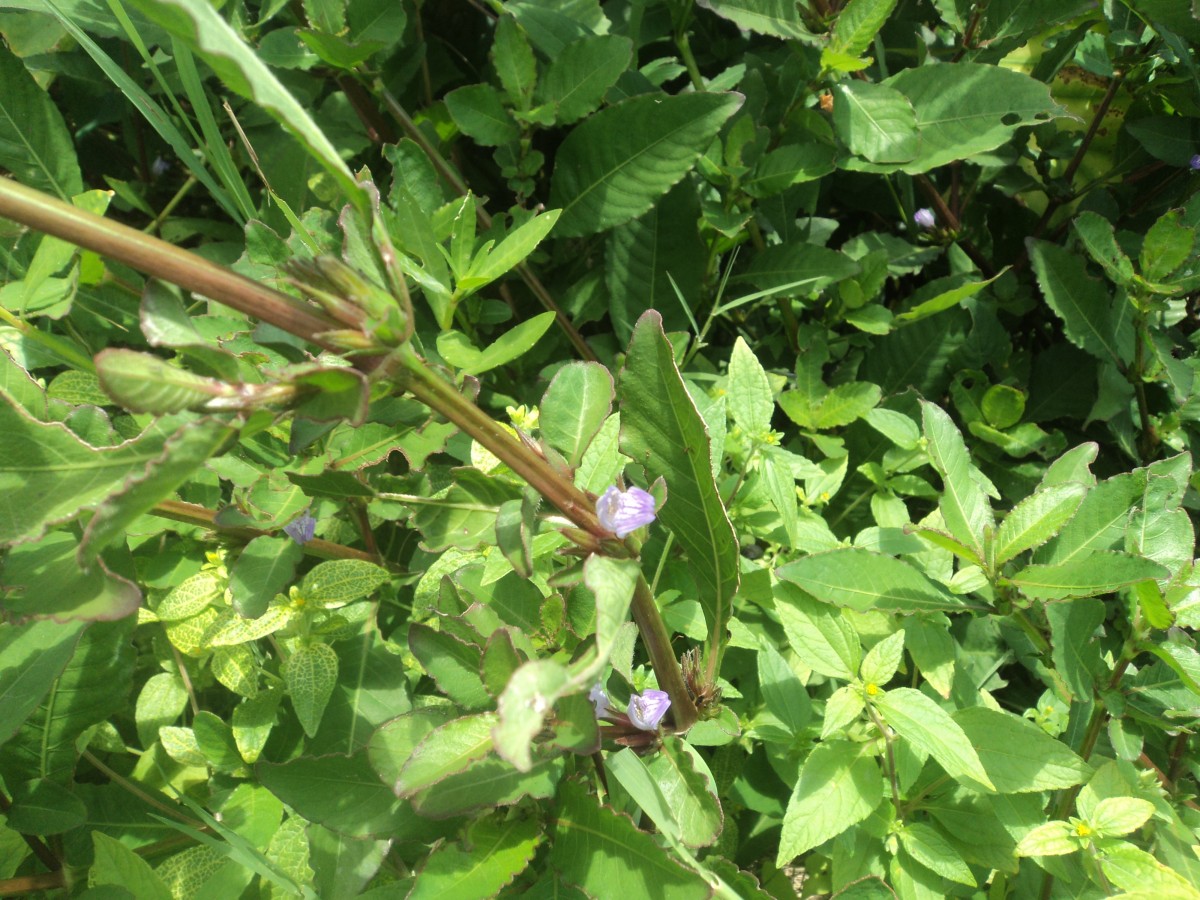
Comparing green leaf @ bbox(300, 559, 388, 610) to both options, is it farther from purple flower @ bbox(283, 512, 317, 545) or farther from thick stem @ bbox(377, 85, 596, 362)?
thick stem @ bbox(377, 85, 596, 362)

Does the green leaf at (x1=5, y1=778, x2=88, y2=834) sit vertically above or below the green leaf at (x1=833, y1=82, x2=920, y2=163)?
below

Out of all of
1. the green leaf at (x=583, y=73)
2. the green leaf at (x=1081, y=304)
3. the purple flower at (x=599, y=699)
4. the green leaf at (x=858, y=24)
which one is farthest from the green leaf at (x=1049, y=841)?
the green leaf at (x=583, y=73)

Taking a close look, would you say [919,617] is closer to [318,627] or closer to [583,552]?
[583,552]

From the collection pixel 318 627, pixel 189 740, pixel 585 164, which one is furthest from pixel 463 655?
pixel 585 164

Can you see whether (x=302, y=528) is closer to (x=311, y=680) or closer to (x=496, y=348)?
(x=311, y=680)

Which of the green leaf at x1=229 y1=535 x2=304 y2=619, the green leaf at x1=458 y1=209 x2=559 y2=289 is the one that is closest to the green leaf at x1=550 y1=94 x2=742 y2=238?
the green leaf at x1=458 y1=209 x2=559 y2=289

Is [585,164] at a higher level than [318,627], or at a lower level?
higher

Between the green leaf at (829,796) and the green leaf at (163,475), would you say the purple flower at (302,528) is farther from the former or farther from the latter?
the green leaf at (829,796)
